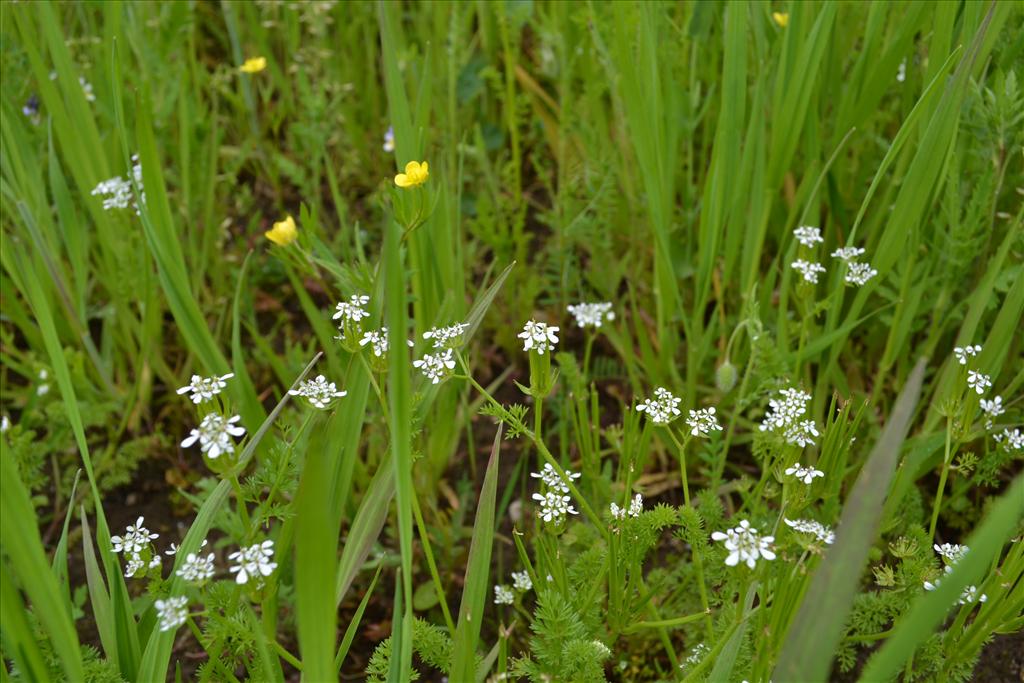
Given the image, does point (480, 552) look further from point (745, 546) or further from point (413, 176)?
point (413, 176)

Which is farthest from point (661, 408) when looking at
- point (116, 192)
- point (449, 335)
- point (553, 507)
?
point (116, 192)

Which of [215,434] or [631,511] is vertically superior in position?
[215,434]

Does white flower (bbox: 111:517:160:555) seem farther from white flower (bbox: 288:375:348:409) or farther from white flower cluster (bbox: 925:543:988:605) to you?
white flower cluster (bbox: 925:543:988:605)

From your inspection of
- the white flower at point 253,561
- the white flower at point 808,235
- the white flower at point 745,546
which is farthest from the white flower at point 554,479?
the white flower at point 808,235

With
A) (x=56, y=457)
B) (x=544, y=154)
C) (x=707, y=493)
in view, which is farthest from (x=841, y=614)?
(x=544, y=154)

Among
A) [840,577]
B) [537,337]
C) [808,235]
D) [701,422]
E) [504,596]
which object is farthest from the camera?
[808,235]
